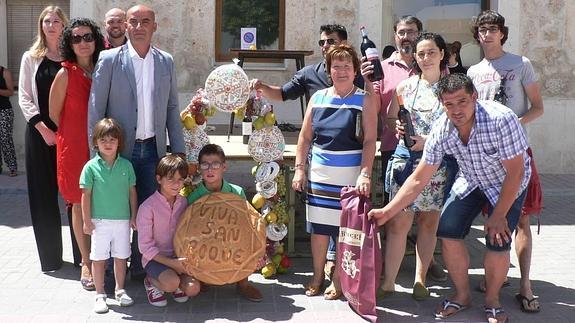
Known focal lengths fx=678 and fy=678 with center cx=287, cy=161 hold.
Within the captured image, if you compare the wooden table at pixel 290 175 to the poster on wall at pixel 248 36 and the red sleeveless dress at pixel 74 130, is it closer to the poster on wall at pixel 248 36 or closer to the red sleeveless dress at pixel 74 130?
the red sleeveless dress at pixel 74 130

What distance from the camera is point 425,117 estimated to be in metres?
4.47

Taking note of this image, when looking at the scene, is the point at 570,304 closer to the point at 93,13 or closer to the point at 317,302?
the point at 317,302

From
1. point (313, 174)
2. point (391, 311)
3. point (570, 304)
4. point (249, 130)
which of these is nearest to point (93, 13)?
point (249, 130)

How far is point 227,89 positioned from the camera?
4754 millimetres

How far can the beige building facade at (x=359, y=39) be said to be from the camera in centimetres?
973

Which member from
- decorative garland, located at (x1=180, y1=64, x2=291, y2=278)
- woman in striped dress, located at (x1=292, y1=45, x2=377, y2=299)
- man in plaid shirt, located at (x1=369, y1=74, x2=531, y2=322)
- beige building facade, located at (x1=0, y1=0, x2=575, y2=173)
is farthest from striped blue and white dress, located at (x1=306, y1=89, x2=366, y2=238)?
beige building facade, located at (x1=0, y1=0, x2=575, y2=173)

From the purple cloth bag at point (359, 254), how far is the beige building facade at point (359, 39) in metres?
5.52

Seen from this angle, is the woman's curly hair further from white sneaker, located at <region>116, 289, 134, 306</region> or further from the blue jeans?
white sneaker, located at <region>116, 289, 134, 306</region>

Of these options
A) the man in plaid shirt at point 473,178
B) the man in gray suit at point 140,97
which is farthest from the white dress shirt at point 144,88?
the man in plaid shirt at point 473,178

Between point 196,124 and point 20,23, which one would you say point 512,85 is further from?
point 20,23

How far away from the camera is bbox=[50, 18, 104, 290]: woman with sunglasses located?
4.66m

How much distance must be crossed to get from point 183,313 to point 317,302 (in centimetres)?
89

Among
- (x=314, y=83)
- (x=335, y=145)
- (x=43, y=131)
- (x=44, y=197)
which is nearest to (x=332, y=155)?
(x=335, y=145)

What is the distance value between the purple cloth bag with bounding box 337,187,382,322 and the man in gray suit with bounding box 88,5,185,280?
4.15 ft
